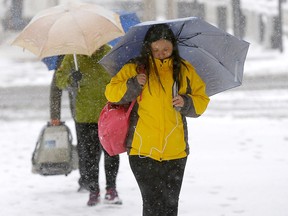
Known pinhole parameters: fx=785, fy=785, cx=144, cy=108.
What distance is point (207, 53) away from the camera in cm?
504

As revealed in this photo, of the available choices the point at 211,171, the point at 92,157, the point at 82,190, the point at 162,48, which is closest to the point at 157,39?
the point at 162,48

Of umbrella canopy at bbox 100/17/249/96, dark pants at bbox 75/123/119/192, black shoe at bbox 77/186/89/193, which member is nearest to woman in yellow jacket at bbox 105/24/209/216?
umbrella canopy at bbox 100/17/249/96

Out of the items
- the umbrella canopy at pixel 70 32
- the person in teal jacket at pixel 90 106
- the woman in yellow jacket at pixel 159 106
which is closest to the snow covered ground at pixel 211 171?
the person in teal jacket at pixel 90 106

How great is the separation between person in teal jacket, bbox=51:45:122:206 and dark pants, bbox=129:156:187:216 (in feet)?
6.05

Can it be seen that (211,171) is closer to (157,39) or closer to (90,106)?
(90,106)

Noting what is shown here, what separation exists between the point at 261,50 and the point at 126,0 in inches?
209

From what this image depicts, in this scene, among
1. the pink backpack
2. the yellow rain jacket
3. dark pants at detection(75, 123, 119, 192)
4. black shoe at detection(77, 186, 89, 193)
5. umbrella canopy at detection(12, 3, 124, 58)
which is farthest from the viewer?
black shoe at detection(77, 186, 89, 193)

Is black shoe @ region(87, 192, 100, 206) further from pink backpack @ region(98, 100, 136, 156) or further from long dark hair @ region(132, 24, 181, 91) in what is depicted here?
long dark hair @ region(132, 24, 181, 91)

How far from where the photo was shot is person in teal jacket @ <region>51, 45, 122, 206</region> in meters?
6.65

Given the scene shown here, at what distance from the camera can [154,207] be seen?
4828mm

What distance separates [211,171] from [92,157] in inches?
71.2

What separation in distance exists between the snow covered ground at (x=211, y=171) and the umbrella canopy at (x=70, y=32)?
1.42 metres

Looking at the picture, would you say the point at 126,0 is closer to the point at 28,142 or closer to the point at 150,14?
the point at 150,14

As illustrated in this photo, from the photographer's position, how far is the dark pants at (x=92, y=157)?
22.2 ft
